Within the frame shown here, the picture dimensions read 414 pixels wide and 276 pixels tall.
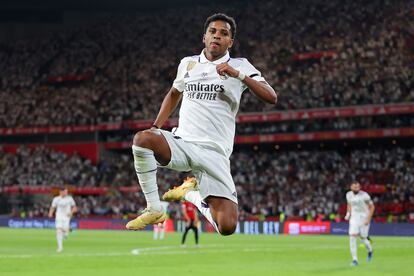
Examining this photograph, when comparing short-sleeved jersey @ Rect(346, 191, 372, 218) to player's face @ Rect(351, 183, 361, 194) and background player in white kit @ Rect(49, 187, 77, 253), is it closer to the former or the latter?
player's face @ Rect(351, 183, 361, 194)

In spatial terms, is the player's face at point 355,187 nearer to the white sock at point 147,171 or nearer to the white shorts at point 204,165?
the white shorts at point 204,165

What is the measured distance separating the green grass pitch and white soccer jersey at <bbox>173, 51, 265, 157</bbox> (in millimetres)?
11553

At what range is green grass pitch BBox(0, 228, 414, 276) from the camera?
22.2 meters

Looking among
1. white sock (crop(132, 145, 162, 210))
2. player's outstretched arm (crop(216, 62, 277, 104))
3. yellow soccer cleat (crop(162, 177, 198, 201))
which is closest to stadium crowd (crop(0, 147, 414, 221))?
yellow soccer cleat (crop(162, 177, 198, 201))

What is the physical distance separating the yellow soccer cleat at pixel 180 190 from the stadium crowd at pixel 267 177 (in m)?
37.5

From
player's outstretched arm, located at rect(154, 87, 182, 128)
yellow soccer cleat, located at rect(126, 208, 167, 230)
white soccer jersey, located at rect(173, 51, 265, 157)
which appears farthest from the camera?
player's outstretched arm, located at rect(154, 87, 182, 128)

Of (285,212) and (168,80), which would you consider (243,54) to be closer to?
(168,80)

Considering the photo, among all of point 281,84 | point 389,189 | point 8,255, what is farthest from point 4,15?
point 8,255

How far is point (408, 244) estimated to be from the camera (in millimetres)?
34531

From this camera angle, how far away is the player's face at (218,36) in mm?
9969

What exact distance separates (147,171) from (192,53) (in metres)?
54.3

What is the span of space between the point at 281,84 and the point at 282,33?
6.06 meters

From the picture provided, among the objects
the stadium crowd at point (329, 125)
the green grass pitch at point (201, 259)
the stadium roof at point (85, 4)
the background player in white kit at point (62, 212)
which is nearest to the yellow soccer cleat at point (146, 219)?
the green grass pitch at point (201, 259)

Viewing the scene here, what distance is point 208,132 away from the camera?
33.2 feet
